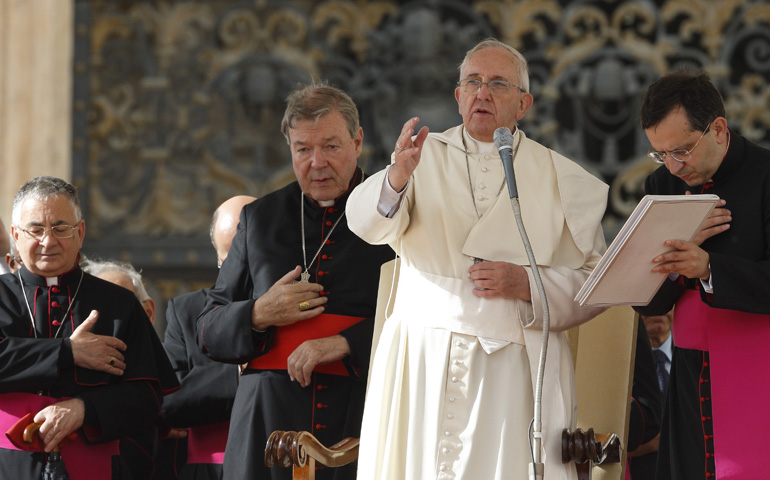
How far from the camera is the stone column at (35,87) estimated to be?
22.7 feet

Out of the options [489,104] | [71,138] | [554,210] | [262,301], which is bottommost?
[262,301]

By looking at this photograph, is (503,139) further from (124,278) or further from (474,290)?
(124,278)

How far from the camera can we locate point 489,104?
11.4 feet

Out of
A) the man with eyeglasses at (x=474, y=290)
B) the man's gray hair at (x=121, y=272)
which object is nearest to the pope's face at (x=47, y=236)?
the man's gray hair at (x=121, y=272)

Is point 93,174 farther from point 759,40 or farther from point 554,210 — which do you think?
point 554,210

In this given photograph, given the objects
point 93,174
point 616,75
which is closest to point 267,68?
point 93,174

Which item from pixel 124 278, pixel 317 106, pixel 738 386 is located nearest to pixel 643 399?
pixel 738 386

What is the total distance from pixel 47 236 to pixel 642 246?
6.51 ft

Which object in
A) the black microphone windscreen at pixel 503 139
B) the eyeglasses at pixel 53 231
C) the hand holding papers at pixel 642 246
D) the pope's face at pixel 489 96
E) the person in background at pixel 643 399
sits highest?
the pope's face at pixel 489 96

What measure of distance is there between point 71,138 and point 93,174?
239mm

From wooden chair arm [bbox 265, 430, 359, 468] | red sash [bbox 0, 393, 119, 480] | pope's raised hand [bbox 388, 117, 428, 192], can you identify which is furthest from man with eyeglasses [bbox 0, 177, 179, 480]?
pope's raised hand [bbox 388, 117, 428, 192]

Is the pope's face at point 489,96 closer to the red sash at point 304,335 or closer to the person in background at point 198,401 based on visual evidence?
the red sash at point 304,335

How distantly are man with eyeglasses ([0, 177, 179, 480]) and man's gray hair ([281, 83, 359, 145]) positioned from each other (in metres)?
0.79

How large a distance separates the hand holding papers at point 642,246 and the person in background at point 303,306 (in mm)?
937
